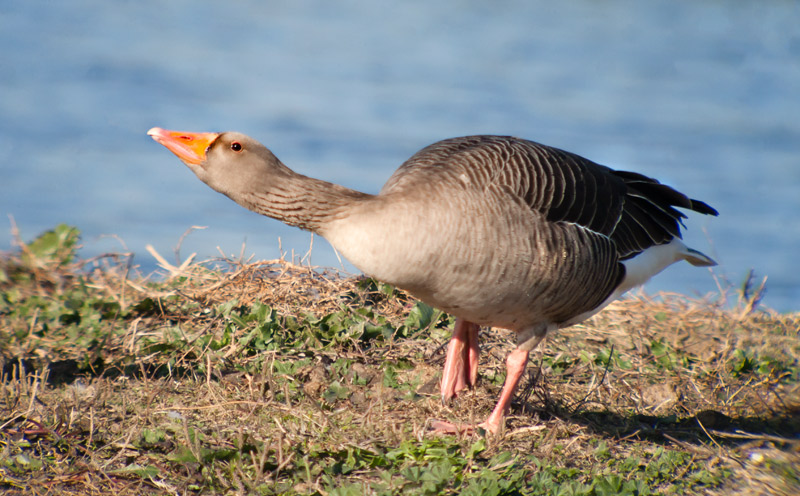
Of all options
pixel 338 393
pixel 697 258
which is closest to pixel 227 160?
pixel 338 393

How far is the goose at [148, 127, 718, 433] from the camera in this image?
11.4 ft

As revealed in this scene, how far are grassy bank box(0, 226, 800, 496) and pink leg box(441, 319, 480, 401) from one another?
4.6 inches

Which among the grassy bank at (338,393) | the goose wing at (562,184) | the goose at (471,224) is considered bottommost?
the grassy bank at (338,393)

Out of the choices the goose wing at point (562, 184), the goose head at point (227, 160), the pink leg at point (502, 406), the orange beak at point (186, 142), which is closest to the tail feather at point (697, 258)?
the goose wing at point (562, 184)

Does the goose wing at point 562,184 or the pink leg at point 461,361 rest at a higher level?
the goose wing at point 562,184

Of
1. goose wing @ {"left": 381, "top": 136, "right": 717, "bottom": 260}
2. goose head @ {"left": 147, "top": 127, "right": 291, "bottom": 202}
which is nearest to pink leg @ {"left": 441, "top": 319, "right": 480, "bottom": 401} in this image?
goose wing @ {"left": 381, "top": 136, "right": 717, "bottom": 260}

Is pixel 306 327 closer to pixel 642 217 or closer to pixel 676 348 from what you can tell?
pixel 642 217

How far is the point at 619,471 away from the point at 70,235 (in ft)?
17.2

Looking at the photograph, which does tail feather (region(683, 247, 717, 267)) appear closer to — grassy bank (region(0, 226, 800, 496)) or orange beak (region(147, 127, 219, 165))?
grassy bank (region(0, 226, 800, 496))

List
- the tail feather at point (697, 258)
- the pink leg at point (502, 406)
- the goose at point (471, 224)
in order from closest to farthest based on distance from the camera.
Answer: the goose at point (471, 224)
the pink leg at point (502, 406)
the tail feather at point (697, 258)

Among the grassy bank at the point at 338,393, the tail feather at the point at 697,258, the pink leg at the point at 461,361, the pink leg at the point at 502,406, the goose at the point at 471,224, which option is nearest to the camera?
the grassy bank at the point at 338,393

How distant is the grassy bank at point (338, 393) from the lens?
3260 millimetres

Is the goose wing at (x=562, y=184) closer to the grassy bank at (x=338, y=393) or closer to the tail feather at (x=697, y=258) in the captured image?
the tail feather at (x=697, y=258)

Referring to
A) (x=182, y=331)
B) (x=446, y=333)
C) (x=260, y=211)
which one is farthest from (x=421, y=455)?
(x=182, y=331)
